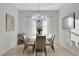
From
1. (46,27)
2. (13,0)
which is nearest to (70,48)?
(46,27)

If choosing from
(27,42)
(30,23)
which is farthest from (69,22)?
(27,42)

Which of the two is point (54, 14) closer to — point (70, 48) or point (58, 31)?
point (58, 31)

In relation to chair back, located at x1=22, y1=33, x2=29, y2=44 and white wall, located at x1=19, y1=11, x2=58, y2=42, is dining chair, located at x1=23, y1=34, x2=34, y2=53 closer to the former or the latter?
chair back, located at x1=22, y1=33, x2=29, y2=44

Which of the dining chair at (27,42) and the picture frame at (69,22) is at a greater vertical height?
the picture frame at (69,22)

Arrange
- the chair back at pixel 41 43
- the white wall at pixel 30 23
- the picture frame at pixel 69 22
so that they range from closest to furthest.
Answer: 1. the picture frame at pixel 69 22
2. the white wall at pixel 30 23
3. the chair back at pixel 41 43

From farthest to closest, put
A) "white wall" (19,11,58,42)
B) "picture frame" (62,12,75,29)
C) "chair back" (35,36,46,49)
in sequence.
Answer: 1. "chair back" (35,36,46,49)
2. "white wall" (19,11,58,42)
3. "picture frame" (62,12,75,29)

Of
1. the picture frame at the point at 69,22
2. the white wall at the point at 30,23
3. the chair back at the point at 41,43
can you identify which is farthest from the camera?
the chair back at the point at 41,43

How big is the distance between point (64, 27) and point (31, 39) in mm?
722

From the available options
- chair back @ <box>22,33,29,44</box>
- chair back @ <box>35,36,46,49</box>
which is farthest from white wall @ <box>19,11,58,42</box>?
chair back @ <box>35,36,46,49</box>

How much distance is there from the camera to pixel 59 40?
2.56 meters

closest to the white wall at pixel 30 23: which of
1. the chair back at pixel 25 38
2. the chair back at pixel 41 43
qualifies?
the chair back at pixel 25 38

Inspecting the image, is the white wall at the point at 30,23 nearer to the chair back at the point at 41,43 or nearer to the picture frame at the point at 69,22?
the picture frame at the point at 69,22

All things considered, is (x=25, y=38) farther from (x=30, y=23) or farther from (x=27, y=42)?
(x=30, y=23)

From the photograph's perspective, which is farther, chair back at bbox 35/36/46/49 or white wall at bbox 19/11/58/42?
chair back at bbox 35/36/46/49
